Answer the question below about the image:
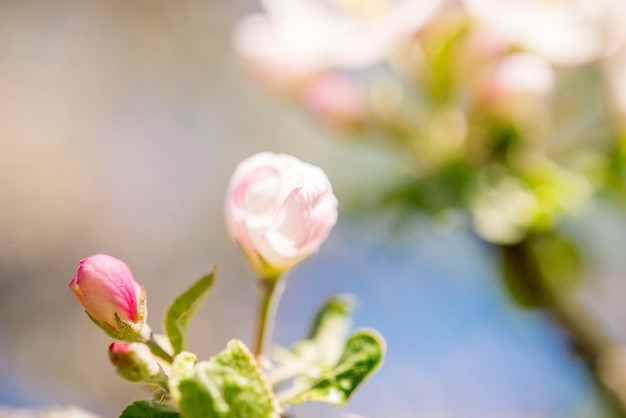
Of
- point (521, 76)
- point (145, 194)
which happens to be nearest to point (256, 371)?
point (521, 76)

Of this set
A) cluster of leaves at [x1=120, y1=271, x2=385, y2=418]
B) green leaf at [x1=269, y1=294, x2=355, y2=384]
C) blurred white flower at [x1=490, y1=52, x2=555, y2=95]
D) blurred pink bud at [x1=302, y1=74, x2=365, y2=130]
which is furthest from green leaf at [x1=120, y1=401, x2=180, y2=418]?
blurred pink bud at [x1=302, y1=74, x2=365, y2=130]

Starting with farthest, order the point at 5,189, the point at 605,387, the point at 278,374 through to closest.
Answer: the point at 5,189 < the point at 605,387 < the point at 278,374

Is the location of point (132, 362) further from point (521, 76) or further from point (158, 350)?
point (521, 76)

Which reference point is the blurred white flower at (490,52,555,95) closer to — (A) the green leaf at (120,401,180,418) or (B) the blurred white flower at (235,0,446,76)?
(B) the blurred white flower at (235,0,446,76)

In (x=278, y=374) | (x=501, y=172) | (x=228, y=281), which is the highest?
(x=228, y=281)

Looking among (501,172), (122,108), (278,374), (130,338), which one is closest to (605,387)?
(501,172)

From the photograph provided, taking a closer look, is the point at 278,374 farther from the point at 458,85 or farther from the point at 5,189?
the point at 5,189
